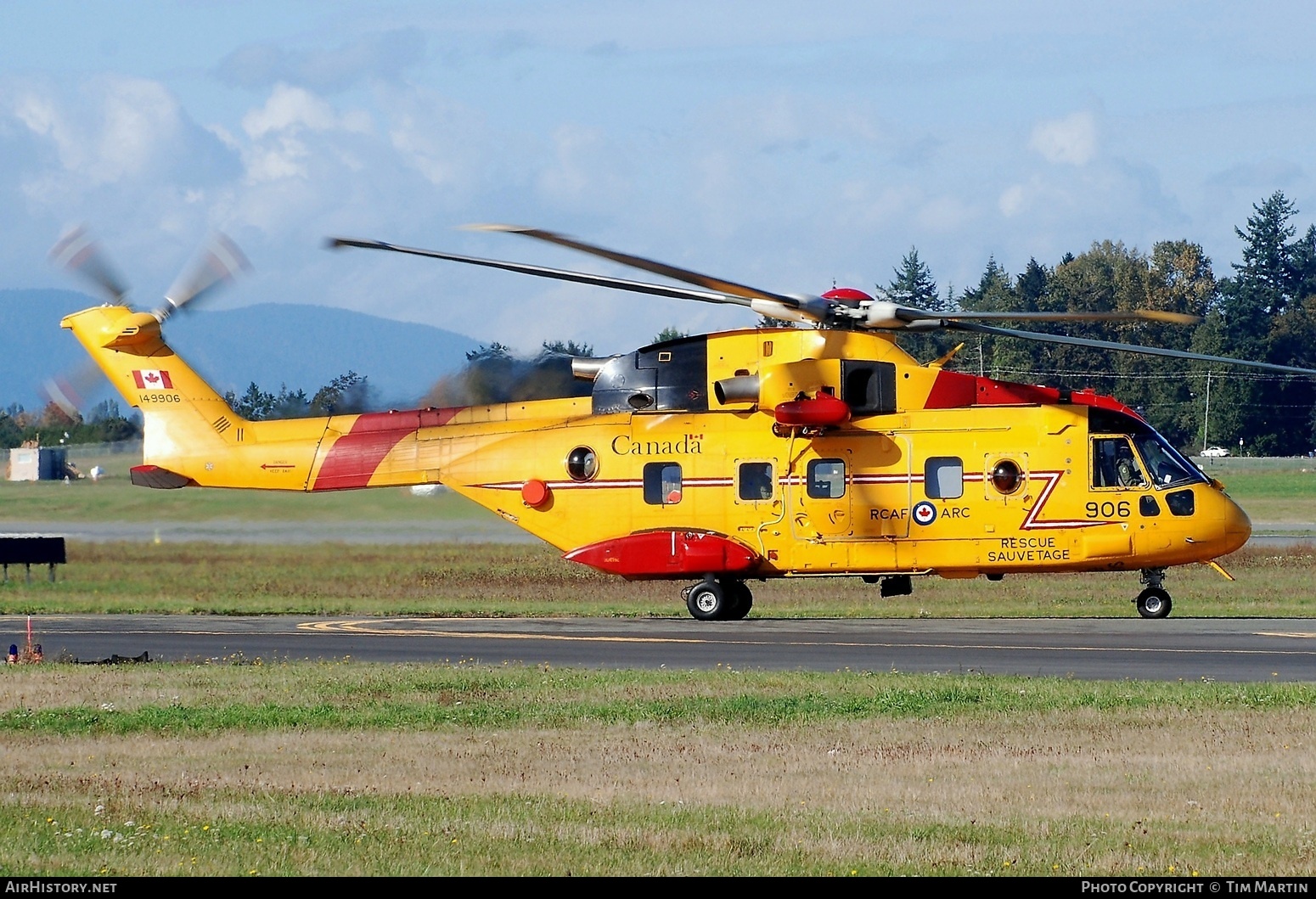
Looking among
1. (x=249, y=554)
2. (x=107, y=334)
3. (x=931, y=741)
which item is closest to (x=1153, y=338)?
(x=249, y=554)

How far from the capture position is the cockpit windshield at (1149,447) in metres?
28.7

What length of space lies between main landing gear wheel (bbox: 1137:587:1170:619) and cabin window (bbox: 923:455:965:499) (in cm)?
382

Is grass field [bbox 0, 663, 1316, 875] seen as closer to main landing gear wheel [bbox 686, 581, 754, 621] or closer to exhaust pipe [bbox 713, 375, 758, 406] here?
exhaust pipe [bbox 713, 375, 758, 406]

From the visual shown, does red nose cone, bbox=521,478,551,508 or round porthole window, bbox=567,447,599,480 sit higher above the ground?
round porthole window, bbox=567,447,599,480

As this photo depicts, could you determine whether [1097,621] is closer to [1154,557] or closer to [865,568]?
[1154,557]

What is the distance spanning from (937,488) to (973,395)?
5.84 ft

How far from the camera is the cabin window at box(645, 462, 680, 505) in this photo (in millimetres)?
30031

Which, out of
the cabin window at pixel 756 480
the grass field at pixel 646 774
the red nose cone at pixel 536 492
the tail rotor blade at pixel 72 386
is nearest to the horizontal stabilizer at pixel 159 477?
the tail rotor blade at pixel 72 386

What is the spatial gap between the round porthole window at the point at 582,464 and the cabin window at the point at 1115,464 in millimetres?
8802

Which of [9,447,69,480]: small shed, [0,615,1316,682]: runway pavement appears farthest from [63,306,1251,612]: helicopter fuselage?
[9,447,69,480]: small shed

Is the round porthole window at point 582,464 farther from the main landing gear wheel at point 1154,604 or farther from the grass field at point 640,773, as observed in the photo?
the main landing gear wheel at point 1154,604

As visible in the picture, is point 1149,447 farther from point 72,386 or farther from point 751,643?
point 72,386

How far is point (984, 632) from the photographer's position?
87.5ft

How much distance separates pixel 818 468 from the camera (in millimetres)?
29359
